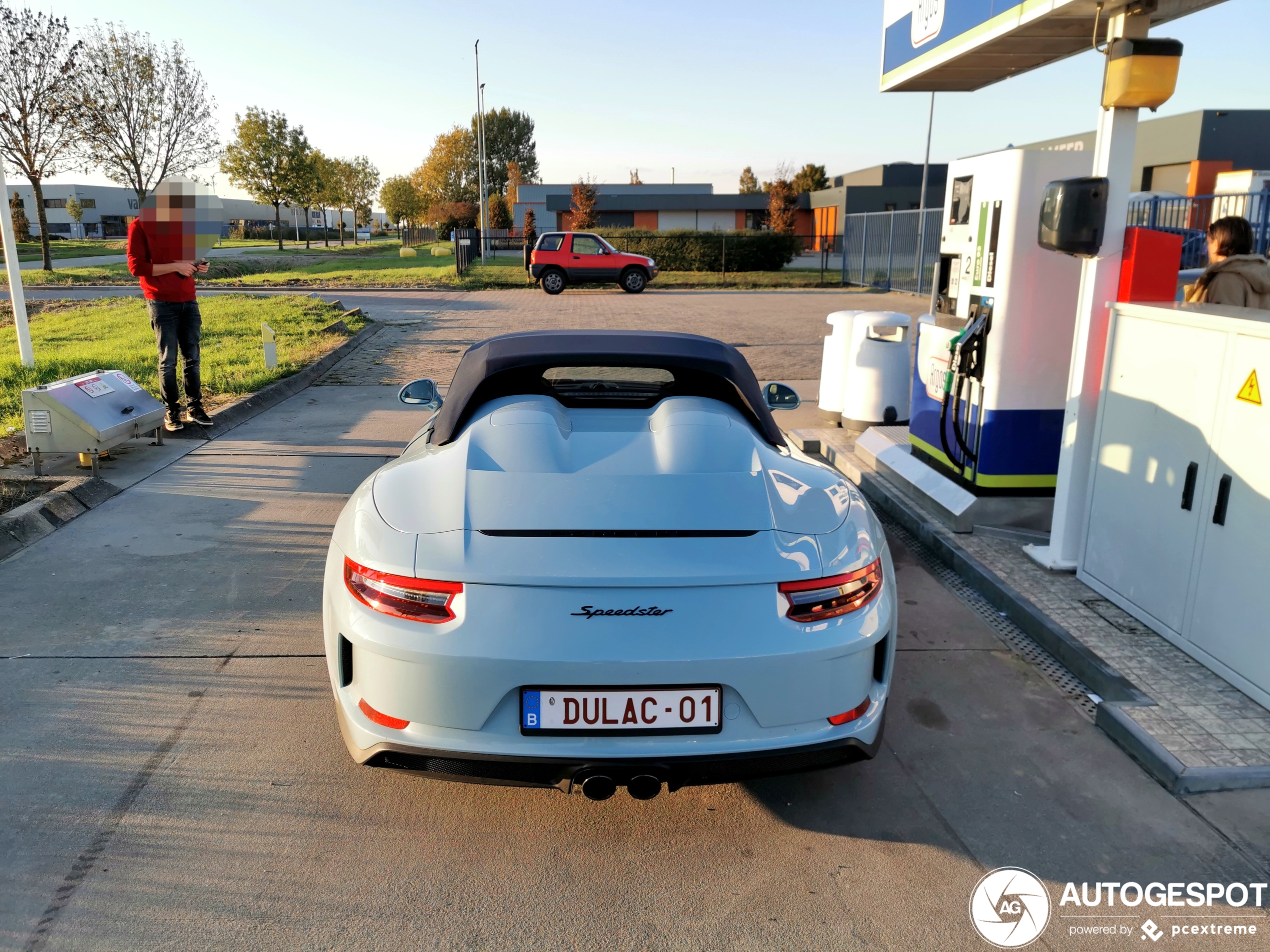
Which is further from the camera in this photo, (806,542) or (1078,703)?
(1078,703)

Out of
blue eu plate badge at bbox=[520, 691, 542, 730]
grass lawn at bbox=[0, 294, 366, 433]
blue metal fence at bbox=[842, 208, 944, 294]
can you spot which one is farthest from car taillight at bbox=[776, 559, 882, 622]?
blue metal fence at bbox=[842, 208, 944, 294]

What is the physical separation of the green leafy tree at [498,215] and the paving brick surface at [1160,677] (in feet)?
223

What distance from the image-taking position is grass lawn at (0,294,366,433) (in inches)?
385

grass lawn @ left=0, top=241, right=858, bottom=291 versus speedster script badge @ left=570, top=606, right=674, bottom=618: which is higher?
grass lawn @ left=0, top=241, right=858, bottom=291

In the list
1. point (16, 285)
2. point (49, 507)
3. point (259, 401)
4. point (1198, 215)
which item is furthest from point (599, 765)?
point (1198, 215)

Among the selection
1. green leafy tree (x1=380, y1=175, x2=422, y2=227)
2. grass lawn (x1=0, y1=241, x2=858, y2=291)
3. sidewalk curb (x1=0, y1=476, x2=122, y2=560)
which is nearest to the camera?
sidewalk curb (x1=0, y1=476, x2=122, y2=560)

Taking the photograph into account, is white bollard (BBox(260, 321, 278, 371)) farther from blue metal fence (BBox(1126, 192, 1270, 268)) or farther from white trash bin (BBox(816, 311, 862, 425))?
blue metal fence (BBox(1126, 192, 1270, 268))

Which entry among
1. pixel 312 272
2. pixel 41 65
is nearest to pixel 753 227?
pixel 312 272

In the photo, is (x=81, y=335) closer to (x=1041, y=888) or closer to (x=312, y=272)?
(x=1041, y=888)

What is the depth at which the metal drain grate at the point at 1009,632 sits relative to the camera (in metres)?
3.60

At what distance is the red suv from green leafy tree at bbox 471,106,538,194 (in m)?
78.7

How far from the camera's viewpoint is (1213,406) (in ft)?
11.8

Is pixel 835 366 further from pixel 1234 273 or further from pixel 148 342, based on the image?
pixel 148 342

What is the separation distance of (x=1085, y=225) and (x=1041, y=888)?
3.01 meters
